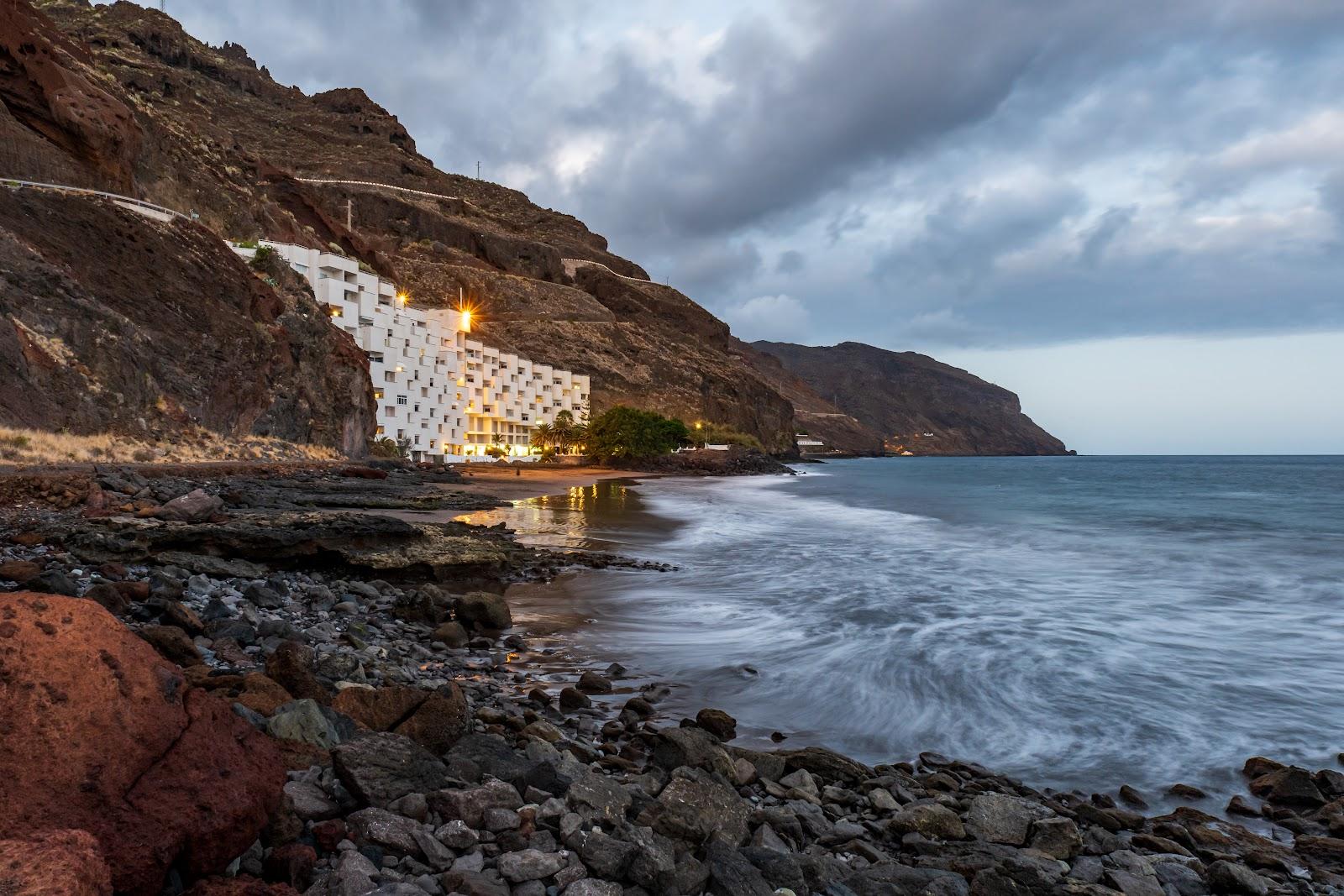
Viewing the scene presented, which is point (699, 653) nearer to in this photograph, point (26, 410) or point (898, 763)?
point (898, 763)

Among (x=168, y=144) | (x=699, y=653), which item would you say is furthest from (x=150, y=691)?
(x=168, y=144)

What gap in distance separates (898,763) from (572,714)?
3.17m

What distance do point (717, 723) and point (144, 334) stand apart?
3450cm

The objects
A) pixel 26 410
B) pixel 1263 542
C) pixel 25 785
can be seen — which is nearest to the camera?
pixel 25 785

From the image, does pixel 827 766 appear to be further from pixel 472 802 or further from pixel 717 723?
pixel 472 802

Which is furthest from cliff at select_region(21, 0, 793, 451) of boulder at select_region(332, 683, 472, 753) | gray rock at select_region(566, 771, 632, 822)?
gray rock at select_region(566, 771, 632, 822)

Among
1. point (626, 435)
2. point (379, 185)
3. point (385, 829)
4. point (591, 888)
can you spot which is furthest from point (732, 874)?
point (379, 185)

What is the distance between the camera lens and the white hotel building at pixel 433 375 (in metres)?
64.8

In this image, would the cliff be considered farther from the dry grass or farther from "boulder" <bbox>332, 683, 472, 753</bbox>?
"boulder" <bbox>332, 683, 472, 753</bbox>

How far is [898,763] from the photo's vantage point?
7.02 metres

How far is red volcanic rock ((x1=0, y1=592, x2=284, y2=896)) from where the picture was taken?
2762mm

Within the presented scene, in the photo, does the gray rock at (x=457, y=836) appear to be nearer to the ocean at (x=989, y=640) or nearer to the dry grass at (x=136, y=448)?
the ocean at (x=989, y=640)

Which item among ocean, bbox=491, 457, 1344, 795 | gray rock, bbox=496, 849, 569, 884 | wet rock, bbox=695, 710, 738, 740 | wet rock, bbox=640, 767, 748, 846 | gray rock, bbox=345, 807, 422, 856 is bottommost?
ocean, bbox=491, 457, 1344, 795

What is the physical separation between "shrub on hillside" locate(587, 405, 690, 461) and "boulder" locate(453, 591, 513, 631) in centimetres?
7514
